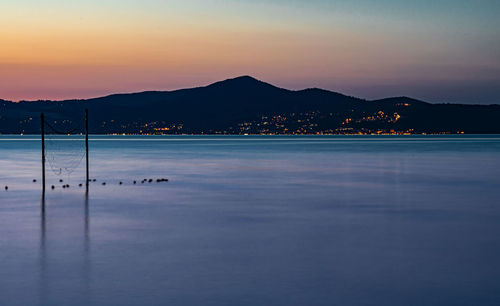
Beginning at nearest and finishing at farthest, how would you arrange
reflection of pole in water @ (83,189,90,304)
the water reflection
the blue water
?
the blue water → the water reflection → reflection of pole in water @ (83,189,90,304)

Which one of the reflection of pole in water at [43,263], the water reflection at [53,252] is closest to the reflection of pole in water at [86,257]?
the water reflection at [53,252]

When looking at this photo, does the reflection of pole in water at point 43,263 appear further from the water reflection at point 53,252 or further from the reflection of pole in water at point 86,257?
the reflection of pole in water at point 86,257

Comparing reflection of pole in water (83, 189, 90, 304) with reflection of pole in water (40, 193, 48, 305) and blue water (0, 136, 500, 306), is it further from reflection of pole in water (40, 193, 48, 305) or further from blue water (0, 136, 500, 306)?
reflection of pole in water (40, 193, 48, 305)

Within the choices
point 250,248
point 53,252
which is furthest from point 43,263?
point 250,248

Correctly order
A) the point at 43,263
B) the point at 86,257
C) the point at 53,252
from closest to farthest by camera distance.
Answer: the point at 43,263 → the point at 86,257 → the point at 53,252

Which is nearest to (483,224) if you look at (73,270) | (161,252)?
(161,252)

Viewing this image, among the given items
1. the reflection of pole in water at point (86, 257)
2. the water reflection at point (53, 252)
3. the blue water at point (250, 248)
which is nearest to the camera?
the blue water at point (250, 248)

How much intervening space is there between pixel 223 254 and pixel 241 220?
25.1 feet

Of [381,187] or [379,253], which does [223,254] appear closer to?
[379,253]

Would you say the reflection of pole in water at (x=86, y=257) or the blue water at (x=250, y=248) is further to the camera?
the reflection of pole in water at (x=86, y=257)

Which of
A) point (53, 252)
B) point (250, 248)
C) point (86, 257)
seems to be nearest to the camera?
point (86, 257)

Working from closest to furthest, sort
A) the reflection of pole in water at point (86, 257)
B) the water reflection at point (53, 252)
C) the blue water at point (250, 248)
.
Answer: the blue water at point (250, 248), the water reflection at point (53, 252), the reflection of pole in water at point (86, 257)

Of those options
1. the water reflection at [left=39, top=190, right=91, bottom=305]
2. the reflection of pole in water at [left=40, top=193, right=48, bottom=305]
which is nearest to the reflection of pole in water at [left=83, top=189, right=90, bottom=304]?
the water reflection at [left=39, top=190, right=91, bottom=305]

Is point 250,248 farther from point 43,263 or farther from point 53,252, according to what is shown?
point 43,263
